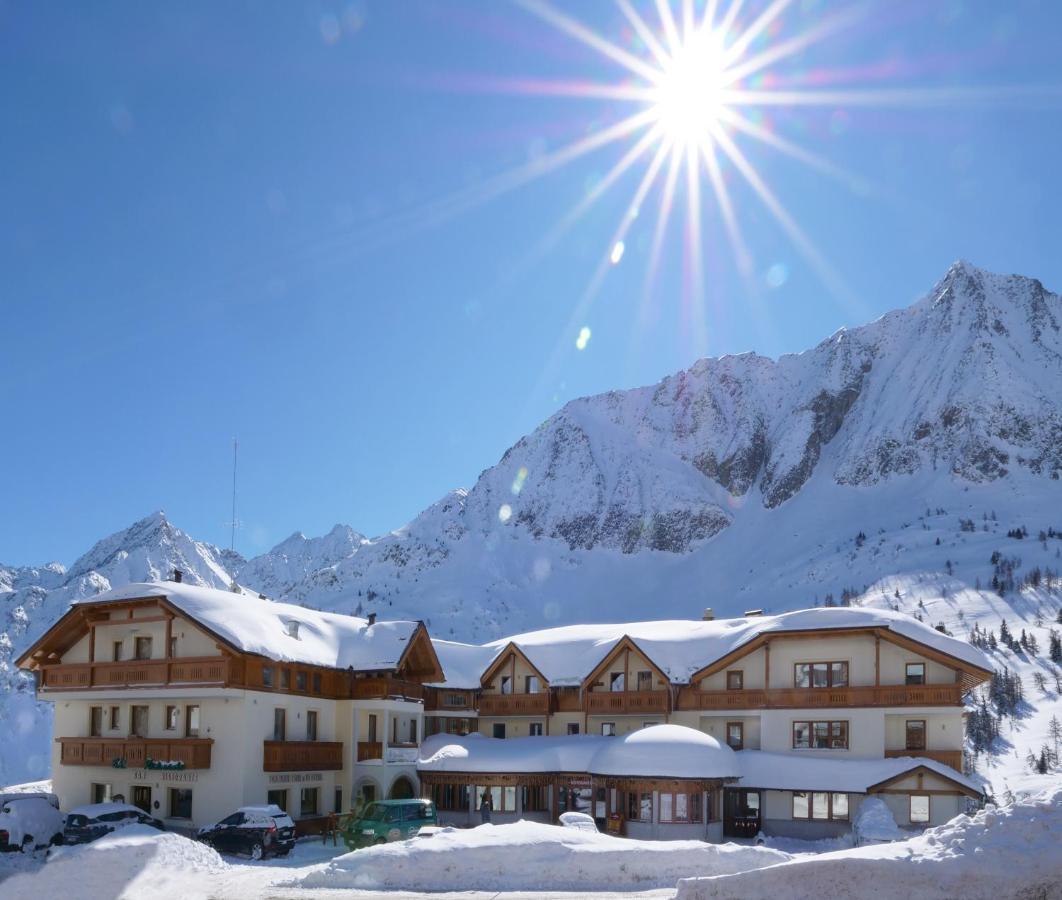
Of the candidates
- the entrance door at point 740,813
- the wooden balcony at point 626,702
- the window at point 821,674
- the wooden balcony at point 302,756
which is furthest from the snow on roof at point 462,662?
the window at point 821,674

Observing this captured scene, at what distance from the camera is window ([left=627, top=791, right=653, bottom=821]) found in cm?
3853

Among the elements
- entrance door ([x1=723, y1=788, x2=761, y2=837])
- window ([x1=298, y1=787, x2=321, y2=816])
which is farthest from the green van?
entrance door ([x1=723, y1=788, x2=761, y2=837])

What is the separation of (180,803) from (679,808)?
1808cm

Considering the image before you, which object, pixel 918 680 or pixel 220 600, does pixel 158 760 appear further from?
pixel 918 680

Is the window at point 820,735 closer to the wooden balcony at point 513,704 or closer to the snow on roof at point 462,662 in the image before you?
the wooden balcony at point 513,704

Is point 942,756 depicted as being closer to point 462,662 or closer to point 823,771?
point 823,771

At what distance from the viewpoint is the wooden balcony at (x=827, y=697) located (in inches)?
1550

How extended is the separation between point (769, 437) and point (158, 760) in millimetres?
167830

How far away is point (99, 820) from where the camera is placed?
3378 centimetres

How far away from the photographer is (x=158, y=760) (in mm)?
37656

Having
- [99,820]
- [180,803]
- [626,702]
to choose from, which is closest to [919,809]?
[626,702]

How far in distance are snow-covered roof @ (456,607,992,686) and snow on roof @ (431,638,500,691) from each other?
390 millimetres

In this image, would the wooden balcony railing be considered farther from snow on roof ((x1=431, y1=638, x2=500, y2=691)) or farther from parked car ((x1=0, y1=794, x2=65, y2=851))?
parked car ((x1=0, y1=794, x2=65, y2=851))

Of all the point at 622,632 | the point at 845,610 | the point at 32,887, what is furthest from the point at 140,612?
the point at 845,610
